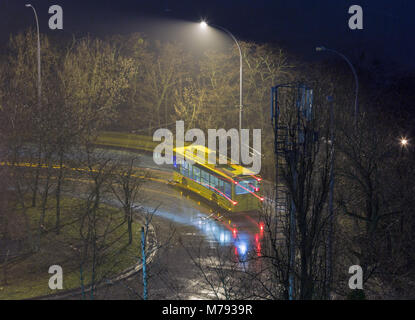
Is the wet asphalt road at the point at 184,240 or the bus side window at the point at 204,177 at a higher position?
the bus side window at the point at 204,177

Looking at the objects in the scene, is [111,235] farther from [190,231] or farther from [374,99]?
[374,99]

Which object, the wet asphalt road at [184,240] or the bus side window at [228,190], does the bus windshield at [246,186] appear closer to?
the bus side window at [228,190]

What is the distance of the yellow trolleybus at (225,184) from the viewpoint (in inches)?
840

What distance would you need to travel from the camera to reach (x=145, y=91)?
40.0 meters

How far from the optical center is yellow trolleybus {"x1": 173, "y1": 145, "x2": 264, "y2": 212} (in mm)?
21328

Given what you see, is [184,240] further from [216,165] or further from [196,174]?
[196,174]

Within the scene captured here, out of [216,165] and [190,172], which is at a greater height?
[216,165]

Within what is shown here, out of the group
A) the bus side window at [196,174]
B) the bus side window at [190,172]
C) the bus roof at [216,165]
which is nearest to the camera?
the bus roof at [216,165]

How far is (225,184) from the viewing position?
21562mm

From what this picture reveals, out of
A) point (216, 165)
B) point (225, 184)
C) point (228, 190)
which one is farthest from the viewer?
point (216, 165)

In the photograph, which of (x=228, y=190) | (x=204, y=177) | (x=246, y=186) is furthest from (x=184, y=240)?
(x=204, y=177)

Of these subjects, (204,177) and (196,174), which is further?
(196,174)

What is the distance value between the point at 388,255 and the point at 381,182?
2454mm

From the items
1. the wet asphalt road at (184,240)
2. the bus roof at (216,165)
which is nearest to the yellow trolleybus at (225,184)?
the bus roof at (216,165)
